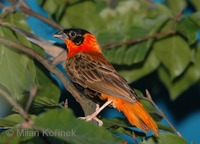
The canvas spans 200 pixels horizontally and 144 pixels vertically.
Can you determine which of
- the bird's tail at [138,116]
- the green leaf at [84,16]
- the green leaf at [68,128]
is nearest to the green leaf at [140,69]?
the green leaf at [84,16]

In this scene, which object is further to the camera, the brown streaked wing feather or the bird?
the brown streaked wing feather

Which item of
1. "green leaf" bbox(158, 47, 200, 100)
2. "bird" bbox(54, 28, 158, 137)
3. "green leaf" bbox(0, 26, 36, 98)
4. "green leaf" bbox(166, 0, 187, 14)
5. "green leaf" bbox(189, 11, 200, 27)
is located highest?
"green leaf" bbox(0, 26, 36, 98)

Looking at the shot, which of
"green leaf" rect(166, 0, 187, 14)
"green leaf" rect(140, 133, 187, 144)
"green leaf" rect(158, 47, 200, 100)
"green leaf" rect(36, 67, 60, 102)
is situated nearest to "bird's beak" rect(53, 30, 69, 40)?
"green leaf" rect(36, 67, 60, 102)

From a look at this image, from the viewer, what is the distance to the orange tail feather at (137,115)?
2861 mm

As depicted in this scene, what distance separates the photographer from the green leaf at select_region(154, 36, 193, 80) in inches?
154

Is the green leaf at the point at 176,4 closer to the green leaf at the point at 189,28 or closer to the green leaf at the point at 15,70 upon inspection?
the green leaf at the point at 189,28

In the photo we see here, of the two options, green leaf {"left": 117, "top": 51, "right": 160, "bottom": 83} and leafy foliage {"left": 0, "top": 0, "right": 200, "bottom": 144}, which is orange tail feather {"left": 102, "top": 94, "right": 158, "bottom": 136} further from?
green leaf {"left": 117, "top": 51, "right": 160, "bottom": 83}

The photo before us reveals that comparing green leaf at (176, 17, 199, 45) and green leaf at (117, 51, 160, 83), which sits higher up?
green leaf at (176, 17, 199, 45)

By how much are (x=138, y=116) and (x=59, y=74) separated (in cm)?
42

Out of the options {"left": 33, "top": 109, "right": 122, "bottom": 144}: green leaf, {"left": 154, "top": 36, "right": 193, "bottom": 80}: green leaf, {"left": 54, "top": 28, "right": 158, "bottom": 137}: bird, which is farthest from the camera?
{"left": 154, "top": 36, "right": 193, "bottom": 80}: green leaf

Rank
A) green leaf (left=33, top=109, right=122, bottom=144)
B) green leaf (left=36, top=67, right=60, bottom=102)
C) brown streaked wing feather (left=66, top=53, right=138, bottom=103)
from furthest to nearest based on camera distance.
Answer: green leaf (left=36, top=67, right=60, bottom=102) < brown streaked wing feather (left=66, top=53, right=138, bottom=103) < green leaf (left=33, top=109, right=122, bottom=144)

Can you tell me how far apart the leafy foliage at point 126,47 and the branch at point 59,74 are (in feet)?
0.29

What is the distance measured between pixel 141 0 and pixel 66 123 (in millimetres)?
2455

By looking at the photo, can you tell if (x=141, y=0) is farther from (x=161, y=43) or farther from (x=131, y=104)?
(x=131, y=104)
